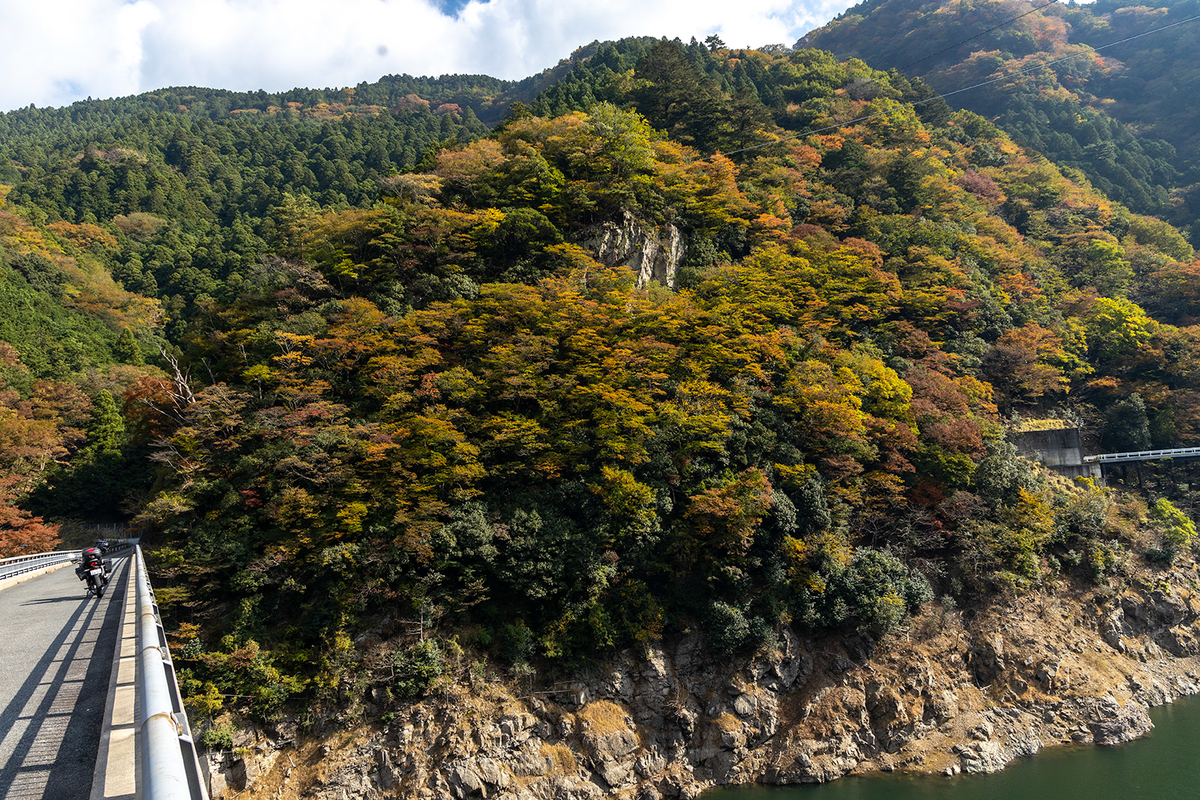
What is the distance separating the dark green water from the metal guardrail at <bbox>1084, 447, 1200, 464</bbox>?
42.3ft

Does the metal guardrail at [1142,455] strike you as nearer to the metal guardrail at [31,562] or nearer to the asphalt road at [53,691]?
the asphalt road at [53,691]

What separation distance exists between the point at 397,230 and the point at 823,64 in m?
46.9

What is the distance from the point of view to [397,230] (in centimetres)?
2478

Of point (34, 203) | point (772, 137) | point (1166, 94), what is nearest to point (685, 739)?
point (772, 137)

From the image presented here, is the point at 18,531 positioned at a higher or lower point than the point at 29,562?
lower

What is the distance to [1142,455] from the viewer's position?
26219mm

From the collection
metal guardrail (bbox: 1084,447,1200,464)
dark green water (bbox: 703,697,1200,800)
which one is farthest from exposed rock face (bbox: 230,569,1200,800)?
metal guardrail (bbox: 1084,447,1200,464)

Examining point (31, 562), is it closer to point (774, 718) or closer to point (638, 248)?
point (774, 718)

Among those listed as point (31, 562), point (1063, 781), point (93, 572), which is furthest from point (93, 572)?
point (1063, 781)

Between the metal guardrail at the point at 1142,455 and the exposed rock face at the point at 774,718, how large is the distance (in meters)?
9.30

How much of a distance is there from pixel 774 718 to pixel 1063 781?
8.69 metres

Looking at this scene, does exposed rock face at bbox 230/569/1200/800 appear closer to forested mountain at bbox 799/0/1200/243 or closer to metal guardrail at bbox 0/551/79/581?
metal guardrail at bbox 0/551/79/581

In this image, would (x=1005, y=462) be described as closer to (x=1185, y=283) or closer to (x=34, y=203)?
(x=1185, y=283)

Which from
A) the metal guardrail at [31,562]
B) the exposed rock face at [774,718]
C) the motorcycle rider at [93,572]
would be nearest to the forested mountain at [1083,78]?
the exposed rock face at [774,718]
